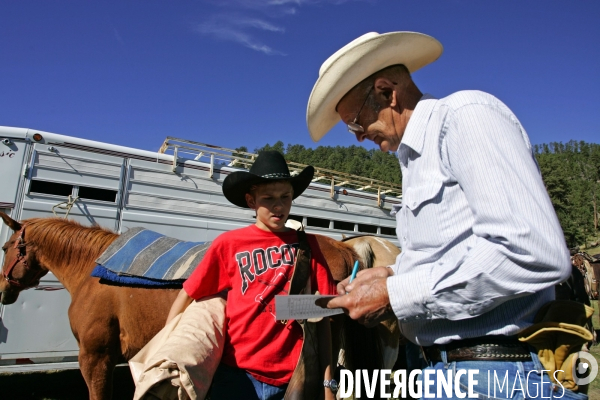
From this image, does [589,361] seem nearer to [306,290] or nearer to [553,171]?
[306,290]

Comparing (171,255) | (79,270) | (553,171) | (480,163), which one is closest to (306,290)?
(480,163)

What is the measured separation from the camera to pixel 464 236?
1015 millimetres

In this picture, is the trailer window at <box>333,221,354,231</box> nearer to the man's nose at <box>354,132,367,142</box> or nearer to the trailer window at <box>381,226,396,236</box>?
the trailer window at <box>381,226,396,236</box>

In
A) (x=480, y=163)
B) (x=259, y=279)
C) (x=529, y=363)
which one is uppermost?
(x=480, y=163)

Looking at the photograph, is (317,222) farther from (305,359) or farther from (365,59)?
(365,59)

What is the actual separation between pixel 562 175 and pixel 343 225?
5381cm

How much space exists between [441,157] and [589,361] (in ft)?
2.23

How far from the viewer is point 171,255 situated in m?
3.72

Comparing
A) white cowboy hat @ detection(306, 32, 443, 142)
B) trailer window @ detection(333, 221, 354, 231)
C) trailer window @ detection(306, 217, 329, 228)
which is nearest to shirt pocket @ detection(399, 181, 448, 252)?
white cowboy hat @ detection(306, 32, 443, 142)

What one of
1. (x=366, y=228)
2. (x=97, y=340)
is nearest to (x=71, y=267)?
(x=97, y=340)

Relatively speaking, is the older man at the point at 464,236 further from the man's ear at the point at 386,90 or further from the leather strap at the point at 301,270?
the leather strap at the point at 301,270

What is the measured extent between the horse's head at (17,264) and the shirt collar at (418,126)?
14.7ft

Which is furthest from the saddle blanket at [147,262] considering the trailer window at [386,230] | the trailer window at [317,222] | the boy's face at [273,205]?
the trailer window at [386,230]

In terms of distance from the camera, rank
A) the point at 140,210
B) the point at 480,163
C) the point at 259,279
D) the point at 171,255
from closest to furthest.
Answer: the point at 480,163 < the point at 259,279 < the point at 171,255 < the point at 140,210
